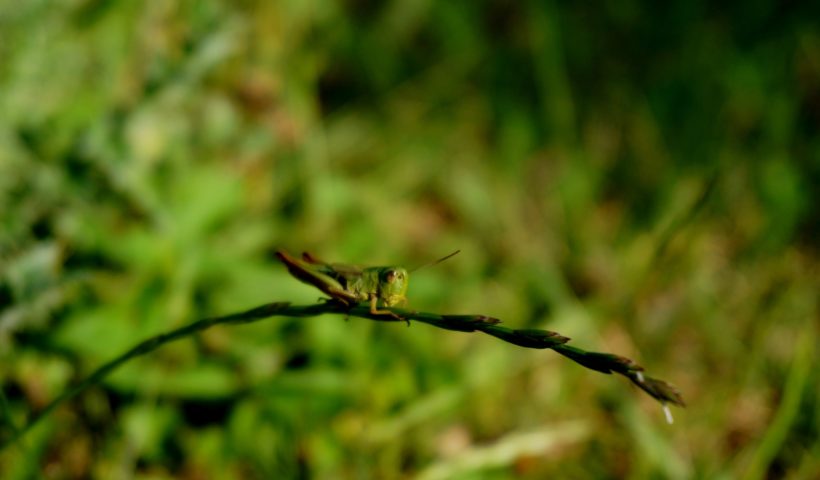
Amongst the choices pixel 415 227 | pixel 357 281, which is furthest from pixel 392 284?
pixel 415 227

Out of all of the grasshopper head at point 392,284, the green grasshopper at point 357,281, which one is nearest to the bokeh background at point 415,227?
the green grasshopper at point 357,281

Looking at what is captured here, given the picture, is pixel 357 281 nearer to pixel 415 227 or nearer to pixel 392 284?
pixel 392 284

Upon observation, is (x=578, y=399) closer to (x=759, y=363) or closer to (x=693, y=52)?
(x=759, y=363)

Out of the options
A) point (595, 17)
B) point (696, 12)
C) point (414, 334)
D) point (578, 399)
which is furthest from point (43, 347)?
point (696, 12)

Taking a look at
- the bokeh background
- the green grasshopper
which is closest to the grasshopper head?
the green grasshopper

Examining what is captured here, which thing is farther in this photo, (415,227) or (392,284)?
Answer: (415,227)

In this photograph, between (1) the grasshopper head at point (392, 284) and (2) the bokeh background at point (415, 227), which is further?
(2) the bokeh background at point (415, 227)

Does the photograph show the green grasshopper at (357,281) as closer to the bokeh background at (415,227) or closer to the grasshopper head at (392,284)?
the grasshopper head at (392,284)
